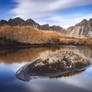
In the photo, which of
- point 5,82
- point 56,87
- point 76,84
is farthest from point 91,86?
point 5,82

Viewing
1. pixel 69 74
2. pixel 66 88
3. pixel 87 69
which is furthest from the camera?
pixel 87 69

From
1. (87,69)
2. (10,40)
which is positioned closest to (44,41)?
(10,40)

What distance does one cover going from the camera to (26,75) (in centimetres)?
1477

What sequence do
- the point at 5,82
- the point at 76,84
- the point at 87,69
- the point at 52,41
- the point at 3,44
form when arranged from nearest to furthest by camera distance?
the point at 76,84 < the point at 5,82 < the point at 87,69 < the point at 3,44 < the point at 52,41

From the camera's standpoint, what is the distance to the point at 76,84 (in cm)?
1334

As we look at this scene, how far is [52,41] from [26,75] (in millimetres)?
68428

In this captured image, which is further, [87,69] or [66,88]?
[87,69]

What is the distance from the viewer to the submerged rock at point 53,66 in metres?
15.2

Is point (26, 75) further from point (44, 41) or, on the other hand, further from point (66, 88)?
point (44, 41)

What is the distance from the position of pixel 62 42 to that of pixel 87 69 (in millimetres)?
62968

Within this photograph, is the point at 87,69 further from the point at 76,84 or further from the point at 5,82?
the point at 5,82

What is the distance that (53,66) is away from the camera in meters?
16.0

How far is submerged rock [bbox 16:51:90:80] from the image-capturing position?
15.2 metres

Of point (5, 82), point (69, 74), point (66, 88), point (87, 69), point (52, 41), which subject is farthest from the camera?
point (52, 41)
